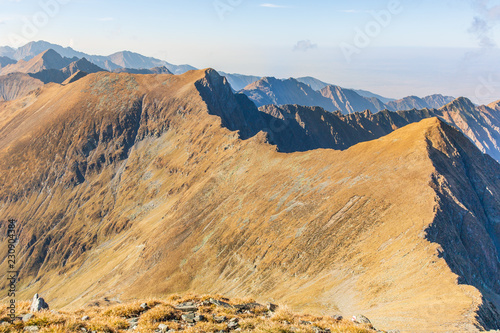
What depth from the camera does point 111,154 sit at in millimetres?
190750

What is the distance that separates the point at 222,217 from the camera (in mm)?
98938

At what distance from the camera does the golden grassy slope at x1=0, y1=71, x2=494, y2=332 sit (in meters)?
52.8

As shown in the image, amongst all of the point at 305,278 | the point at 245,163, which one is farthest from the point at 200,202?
the point at 305,278

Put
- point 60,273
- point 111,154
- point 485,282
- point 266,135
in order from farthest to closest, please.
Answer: point 111,154 → point 60,273 → point 266,135 → point 485,282

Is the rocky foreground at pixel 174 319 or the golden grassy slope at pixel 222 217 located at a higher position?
the rocky foreground at pixel 174 319

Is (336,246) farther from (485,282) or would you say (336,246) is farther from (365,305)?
(485,282)

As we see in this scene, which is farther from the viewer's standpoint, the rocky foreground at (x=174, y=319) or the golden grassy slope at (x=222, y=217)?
the golden grassy slope at (x=222, y=217)

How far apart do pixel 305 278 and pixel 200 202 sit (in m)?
57.2

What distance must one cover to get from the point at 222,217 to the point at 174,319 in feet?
271

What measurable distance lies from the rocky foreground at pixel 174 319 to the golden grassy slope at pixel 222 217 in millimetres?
21362

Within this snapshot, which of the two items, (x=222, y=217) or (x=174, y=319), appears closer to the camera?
(x=174, y=319)

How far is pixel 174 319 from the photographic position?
16766 mm

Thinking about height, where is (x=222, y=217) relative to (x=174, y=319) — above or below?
below

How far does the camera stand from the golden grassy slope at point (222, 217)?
52781 millimetres
